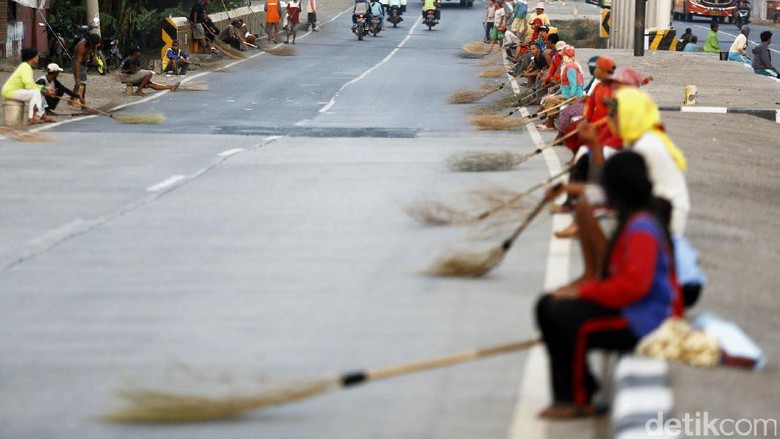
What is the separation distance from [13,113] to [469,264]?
568 inches

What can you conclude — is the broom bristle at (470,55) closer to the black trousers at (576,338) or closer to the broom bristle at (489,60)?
the broom bristle at (489,60)

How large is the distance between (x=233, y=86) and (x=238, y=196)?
18.9 m

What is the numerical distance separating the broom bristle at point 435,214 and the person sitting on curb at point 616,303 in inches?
245

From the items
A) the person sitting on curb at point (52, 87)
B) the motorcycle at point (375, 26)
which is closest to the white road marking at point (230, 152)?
the person sitting on curb at point (52, 87)

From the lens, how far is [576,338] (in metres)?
7.00

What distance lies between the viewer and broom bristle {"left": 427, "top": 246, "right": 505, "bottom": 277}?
35.3 ft

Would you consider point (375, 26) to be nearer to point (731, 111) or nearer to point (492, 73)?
point (492, 73)

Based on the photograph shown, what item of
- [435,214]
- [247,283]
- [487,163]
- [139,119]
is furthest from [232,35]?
[247,283]

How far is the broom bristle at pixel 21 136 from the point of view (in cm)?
2111

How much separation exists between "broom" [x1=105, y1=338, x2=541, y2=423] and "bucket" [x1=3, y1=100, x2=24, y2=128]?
16.9 meters

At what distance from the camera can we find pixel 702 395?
716 centimetres

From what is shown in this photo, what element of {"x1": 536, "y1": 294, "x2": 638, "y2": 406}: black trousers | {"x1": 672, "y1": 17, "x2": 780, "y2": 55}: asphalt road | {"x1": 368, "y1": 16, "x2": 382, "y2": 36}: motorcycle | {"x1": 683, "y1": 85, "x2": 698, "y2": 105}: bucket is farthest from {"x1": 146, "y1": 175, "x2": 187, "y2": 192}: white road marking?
{"x1": 672, "y1": 17, "x2": 780, "y2": 55}: asphalt road

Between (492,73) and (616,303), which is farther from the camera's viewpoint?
Answer: (492,73)

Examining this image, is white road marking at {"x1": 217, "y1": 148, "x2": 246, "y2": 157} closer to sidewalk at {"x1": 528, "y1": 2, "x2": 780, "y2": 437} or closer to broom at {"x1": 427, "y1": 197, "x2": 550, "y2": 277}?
sidewalk at {"x1": 528, "y1": 2, "x2": 780, "y2": 437}
